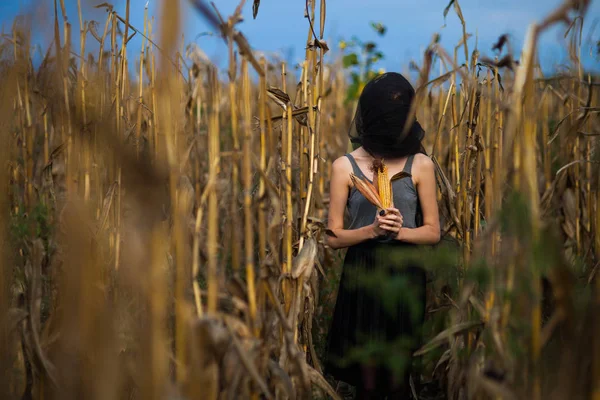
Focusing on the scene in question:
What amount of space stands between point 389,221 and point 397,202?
0.20 m

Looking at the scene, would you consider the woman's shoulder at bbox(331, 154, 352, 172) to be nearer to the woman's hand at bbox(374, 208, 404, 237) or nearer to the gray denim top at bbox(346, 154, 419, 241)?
the gray denim top at bbox(346, 154, 419, 241)

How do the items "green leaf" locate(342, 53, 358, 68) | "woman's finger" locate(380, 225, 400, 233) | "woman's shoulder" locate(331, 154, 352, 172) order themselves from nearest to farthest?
"woman's finger" locate(380, 225, 400, 233) < "woman's shoulder" locate(331, 154, 352, 172) < "green leaf" locate(342, 53, 358, 68)

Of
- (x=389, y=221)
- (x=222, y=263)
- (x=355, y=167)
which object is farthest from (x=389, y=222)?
(x=222, y=263)

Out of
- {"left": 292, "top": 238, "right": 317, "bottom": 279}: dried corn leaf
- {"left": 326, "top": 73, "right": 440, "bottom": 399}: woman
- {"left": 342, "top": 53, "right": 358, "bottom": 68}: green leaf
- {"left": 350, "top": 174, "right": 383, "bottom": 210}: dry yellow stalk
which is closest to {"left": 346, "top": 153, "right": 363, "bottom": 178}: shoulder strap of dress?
{"left": 326, "top": 73, "right": 440, "bottom": 399}: woman

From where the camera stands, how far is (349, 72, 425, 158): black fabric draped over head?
1774 millimetres

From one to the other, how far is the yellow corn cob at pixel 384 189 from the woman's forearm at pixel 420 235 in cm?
10

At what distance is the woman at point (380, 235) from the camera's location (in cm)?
176

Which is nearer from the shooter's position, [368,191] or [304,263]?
[304,263]

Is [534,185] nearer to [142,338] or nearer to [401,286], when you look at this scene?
[401,286]

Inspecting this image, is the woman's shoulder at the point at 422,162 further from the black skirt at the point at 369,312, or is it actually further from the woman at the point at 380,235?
the black skirt at the point at 369,312

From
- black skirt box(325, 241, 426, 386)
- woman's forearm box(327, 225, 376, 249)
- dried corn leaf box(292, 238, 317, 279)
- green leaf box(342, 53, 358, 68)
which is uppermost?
green leaf box(342, 53, 358, 68)

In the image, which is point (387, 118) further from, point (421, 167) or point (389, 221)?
point (389, 221)

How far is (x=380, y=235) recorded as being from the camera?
1.73m

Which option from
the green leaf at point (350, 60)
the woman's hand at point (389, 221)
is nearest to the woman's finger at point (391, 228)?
the woman's hand at point (389, 221)
